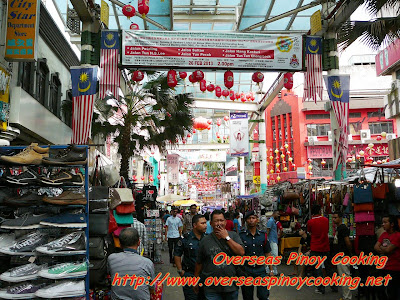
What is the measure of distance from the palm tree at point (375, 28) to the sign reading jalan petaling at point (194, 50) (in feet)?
9.66

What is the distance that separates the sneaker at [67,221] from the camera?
4.89 metres

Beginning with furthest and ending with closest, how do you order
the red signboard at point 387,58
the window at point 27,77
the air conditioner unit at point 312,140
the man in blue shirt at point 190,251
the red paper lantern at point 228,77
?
1. the air conditioner unit at point 312,140
2. the red signboard at point 387,58
3. the red paper lantern at point 228,77
4. the window at point 27,77
5. the man in blue shirt at point 190,251

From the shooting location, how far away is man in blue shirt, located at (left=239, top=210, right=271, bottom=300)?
19.7ft

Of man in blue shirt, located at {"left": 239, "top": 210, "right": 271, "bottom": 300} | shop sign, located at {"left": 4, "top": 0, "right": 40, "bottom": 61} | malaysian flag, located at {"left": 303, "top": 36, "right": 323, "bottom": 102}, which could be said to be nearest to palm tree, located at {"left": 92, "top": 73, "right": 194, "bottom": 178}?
malaysian flag, located at {"left": 303, "top": 36, "right": 323, "bottom": 102}

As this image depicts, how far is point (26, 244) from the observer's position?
4.83m

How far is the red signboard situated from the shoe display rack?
63.0 ft

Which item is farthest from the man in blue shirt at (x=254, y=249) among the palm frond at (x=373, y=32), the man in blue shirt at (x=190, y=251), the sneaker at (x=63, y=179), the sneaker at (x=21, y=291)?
the palm frond at (x=373, y=32)

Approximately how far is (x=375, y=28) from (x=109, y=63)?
22.7ft

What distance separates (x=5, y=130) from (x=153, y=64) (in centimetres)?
434

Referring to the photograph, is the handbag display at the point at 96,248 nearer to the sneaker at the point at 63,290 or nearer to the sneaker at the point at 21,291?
the sneaker at the point at 63,290

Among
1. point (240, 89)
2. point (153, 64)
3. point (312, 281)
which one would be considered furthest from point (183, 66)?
point (240, 89)

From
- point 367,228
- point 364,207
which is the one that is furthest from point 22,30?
point 367,228

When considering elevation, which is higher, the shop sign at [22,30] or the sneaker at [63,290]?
the shop sign at [22,30]

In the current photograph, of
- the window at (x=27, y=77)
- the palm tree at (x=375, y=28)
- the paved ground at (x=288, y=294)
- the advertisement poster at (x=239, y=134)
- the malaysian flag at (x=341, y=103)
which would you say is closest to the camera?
the palm tree at (x=375, y=28)
